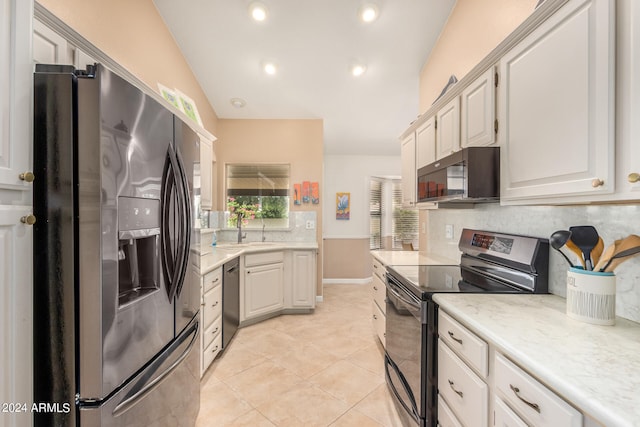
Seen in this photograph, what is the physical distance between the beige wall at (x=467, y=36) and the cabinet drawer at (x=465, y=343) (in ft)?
5.77

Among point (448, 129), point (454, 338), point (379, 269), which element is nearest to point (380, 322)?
point (379, 269)

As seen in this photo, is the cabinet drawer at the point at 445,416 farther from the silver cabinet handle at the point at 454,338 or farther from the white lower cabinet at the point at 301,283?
the white lower cabinet at the point at 301,283

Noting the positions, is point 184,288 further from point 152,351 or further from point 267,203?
point 267,203

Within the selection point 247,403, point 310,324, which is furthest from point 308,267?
point 247,403

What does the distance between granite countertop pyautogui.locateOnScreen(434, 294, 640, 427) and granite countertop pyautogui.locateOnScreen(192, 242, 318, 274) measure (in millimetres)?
Result: 1475

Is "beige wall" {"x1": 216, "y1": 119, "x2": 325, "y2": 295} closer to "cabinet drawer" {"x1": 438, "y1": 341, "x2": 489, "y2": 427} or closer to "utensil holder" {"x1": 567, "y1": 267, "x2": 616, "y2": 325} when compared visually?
"cabinet drawer" {"x1": 438, "y1": 341, "x2": 489, "y2": 427}

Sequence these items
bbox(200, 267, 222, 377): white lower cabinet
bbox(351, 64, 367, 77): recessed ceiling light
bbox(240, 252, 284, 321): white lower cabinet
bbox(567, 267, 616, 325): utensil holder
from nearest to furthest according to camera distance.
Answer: bbox(567, 267, 616, 325): utensil holder, bbox(200, 267, 222, 377): white lower cabinet, bbox(351, 64, 367, 77): recessed ceiling light, bbox(240, 252, 284, 321): white lower cabinet

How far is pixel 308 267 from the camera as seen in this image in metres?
3.59

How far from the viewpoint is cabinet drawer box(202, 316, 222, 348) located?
2191 millimetres

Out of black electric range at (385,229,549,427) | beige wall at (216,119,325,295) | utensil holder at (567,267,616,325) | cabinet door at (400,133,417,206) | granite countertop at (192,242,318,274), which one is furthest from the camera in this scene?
beige wall at (216,119,325,295)

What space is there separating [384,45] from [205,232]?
9.68 feet

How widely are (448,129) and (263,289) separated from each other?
264 cm

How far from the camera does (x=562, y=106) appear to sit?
1.01 metres

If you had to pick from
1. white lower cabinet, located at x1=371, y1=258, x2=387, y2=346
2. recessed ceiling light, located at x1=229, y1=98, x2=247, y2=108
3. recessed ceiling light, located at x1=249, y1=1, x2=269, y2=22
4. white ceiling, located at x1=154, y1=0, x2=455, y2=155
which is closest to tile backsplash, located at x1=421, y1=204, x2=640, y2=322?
white lower cabinet, located at x1=371, y1=258, x2=387, y2=346
